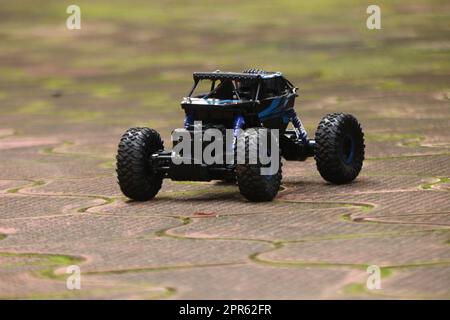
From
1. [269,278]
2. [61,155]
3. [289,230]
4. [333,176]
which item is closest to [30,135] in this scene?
[61,155]

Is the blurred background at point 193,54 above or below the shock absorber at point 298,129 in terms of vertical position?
below

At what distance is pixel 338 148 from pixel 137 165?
2.10 meters

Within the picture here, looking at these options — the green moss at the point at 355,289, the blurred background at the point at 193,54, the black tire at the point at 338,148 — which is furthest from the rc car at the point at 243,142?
the blurred background at the point at 193,54

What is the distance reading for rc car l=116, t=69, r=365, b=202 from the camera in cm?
1234

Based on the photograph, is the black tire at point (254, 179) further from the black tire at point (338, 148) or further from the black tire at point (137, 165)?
the black tire at point (137, 165)

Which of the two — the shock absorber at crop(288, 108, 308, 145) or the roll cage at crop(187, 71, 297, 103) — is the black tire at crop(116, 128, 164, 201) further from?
the shock absorber at crop(288, 108, 308, 145)

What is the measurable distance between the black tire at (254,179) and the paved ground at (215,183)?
0.49ft

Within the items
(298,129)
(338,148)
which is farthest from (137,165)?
(338,148)

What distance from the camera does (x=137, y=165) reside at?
1266cm

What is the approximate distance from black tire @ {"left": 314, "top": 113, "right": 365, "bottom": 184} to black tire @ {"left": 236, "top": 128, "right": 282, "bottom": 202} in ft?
2.88

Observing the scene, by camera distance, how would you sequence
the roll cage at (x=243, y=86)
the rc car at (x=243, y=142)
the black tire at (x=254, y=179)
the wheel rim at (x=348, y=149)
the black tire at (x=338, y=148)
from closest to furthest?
the black tire at (x=254, y=179) → the rc car at (x=243, y=142) → the roll cage at (x=243, y=86) → the black tire at (x=338, y=148) → the wheel rim at (x=348, y=149)

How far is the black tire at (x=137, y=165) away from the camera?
1264 centimetres

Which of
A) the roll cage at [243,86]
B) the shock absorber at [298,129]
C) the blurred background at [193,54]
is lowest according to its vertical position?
the blurred background at [193,54]

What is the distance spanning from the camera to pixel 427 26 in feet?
99.5
